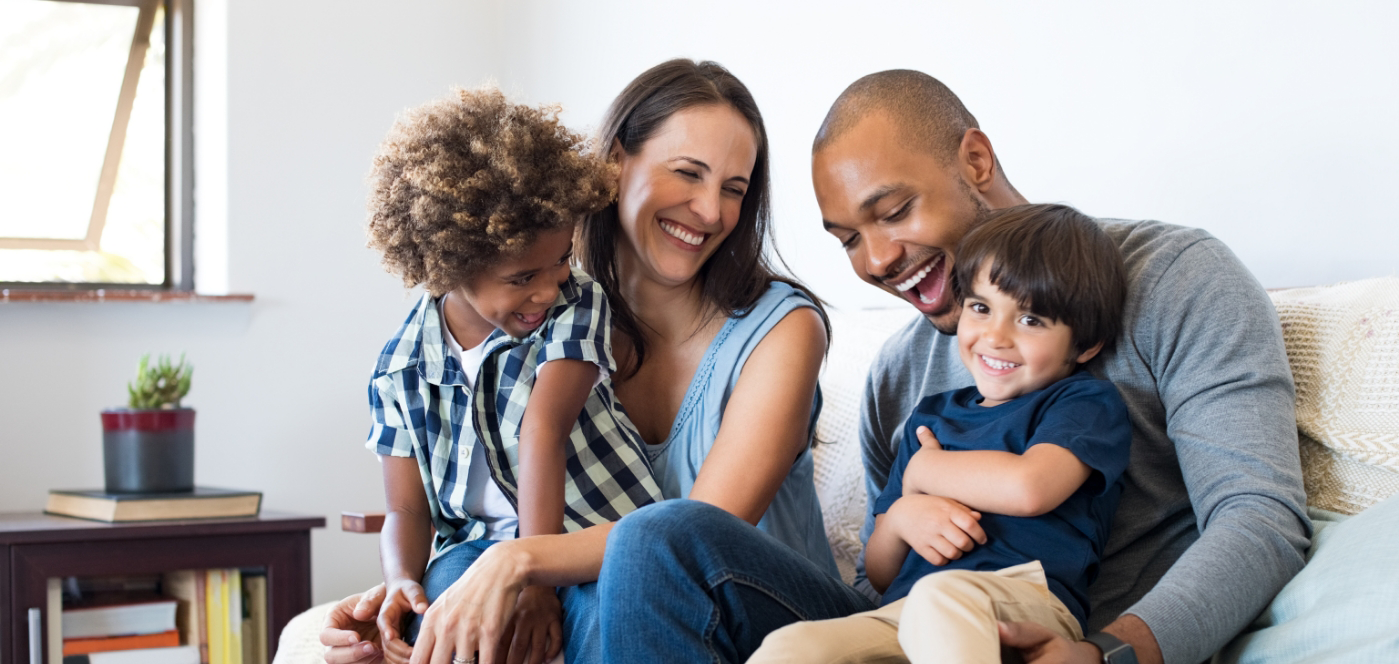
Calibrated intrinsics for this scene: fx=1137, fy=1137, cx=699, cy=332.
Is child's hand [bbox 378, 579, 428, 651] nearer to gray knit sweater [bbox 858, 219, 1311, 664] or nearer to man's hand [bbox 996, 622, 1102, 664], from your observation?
gray knit sweater [bbox 858, 219, 1311, 664]

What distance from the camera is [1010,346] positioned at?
3.92 ft

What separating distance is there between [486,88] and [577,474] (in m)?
0.49

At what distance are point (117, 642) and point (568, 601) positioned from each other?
1445 millimetres

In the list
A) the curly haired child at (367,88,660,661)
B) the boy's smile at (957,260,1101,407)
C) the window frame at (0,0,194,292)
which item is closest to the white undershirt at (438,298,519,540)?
the curly haired child at (367,88,660,661)

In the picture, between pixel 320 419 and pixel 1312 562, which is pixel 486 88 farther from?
pixel 320 419

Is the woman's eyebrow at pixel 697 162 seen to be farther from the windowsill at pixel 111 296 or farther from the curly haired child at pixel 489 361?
the windowsill at pixel 111 296

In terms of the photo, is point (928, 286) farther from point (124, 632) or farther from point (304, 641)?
point (124, 632)

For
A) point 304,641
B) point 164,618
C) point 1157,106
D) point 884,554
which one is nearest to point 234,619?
point 164,618

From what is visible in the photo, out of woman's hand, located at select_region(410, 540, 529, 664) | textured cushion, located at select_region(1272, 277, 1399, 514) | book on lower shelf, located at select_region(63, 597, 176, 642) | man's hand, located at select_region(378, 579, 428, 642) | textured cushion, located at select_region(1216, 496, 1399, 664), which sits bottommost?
book on lower shelf, located at select_region(63, 597, 176, 642)

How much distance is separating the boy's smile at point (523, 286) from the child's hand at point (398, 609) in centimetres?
32

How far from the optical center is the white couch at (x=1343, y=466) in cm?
90

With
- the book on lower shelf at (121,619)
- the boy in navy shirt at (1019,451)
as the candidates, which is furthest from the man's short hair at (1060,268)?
the book on lower shelf at (121,619)

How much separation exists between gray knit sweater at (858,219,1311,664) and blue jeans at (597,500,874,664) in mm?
317

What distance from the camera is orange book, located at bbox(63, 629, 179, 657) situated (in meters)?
2.21
